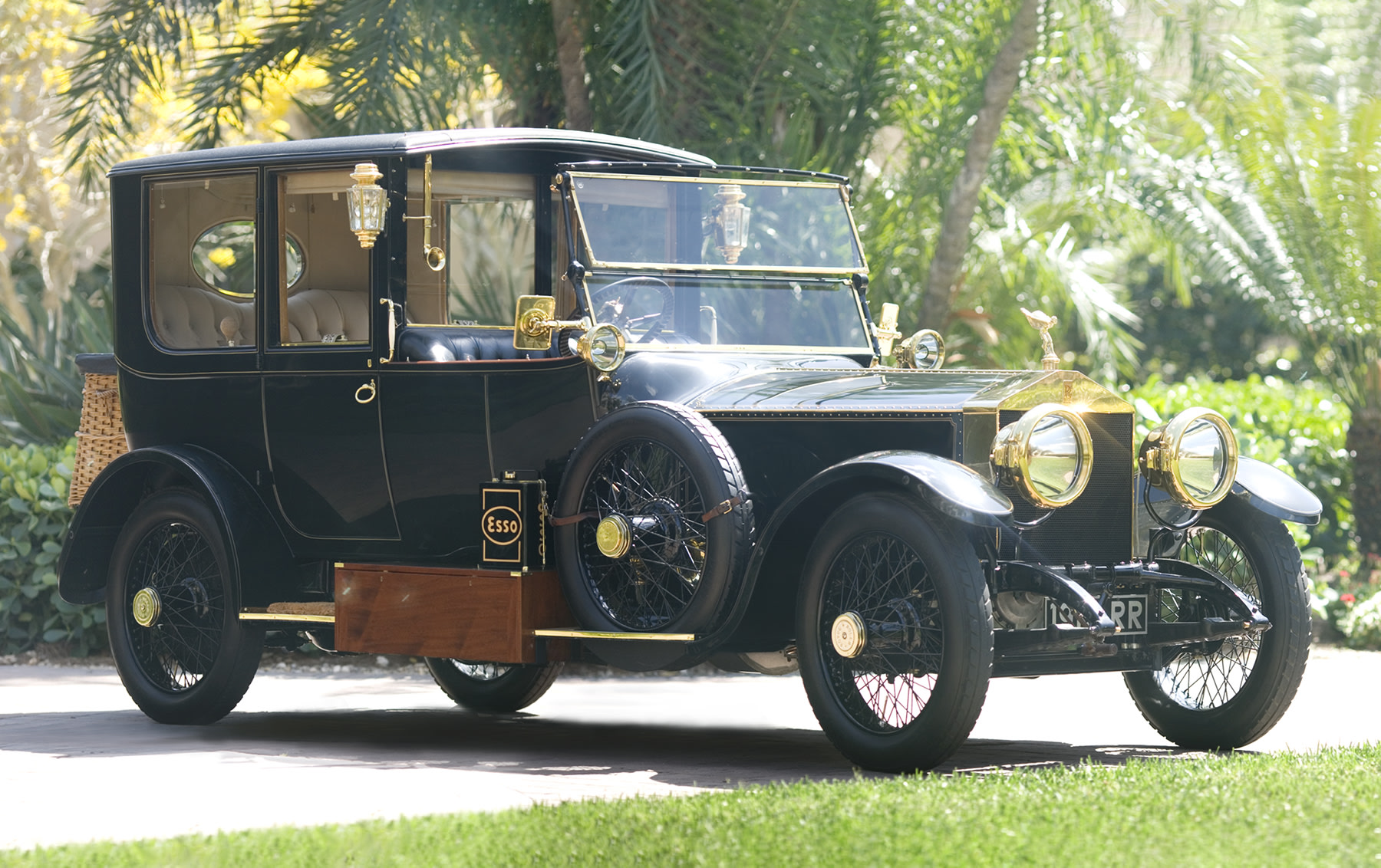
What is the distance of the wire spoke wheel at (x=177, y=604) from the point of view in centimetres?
805

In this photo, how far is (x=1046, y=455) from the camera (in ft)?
20.8

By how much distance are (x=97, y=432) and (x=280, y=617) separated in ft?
5.31

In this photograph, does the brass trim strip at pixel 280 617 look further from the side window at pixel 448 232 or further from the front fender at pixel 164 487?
the side window at pixel 448 232

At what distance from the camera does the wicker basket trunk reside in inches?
341

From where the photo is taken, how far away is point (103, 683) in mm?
9906

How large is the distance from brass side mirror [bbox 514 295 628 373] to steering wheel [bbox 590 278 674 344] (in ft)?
0.82

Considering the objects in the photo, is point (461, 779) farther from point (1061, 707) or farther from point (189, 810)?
point (1061, 707)

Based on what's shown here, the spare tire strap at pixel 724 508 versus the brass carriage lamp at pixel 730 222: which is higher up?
the brass carriage lamp at pixel 730 222

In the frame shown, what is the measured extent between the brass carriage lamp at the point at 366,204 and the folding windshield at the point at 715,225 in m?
0.76

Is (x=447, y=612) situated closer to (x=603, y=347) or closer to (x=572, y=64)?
(x=603, y=347)

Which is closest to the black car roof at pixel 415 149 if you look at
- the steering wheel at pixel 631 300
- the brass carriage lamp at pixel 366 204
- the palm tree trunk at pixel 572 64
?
the brass carriage lamp at pixel 366 204

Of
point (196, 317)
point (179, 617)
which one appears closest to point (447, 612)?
point (179, 617)

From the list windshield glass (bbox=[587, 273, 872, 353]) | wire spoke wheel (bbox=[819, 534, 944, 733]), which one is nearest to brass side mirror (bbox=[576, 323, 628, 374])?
windshield glass (bbox=[587, 273, 872, 353])

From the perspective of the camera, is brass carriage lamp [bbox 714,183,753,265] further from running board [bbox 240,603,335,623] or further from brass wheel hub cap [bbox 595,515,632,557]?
running board [bbox 240,603,335,623]
